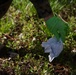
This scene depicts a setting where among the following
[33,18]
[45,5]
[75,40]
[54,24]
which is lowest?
[75,40]

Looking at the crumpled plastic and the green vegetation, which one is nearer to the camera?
the crumpled plastic

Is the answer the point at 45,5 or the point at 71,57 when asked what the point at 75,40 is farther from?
the point at 45,5

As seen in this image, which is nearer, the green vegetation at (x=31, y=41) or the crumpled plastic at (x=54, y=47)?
the crumpled plastic at (x=54, y=47)

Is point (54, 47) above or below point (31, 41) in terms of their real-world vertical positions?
above

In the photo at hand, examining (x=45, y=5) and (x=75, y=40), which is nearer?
(x=45, y=5)

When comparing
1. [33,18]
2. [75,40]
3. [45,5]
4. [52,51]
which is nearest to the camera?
[45,5]

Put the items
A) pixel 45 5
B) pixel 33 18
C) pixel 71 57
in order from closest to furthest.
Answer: pixel 45 5 < pixel 71 57 < pixel 33 18

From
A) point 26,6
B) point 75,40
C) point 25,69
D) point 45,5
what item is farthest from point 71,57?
point 26,6

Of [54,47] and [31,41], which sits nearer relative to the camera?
[54,47]
